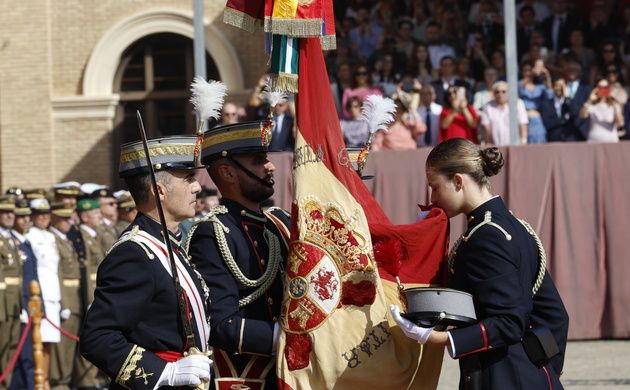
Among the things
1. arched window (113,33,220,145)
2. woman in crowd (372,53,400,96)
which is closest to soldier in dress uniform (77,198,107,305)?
woman in crowd (372,53,400,96)

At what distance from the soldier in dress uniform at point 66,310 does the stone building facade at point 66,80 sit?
7898 millimetres

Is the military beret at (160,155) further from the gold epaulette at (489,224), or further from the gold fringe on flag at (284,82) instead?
the gold epaulette at (489,224)

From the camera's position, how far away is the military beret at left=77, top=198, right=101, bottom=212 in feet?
46.3

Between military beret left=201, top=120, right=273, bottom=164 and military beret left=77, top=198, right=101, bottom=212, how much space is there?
8.68 metres

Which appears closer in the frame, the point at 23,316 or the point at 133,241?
the point at 133,241

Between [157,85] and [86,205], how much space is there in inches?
302

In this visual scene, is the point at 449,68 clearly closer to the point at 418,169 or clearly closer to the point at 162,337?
the point at 418,169

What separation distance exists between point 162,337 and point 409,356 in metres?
1.04

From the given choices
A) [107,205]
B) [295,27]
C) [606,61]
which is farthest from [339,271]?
[606,61]

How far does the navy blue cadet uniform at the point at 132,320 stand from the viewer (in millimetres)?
4801

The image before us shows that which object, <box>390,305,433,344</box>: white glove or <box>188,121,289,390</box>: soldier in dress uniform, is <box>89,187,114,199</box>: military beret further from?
<box>390,305,433,344</box>: white glove

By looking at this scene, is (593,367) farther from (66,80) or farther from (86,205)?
(66,80)

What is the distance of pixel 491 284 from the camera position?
498 cm

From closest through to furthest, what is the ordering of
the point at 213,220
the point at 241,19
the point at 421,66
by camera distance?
the point at 213,220
the point at 241,19
the point at 421,66
